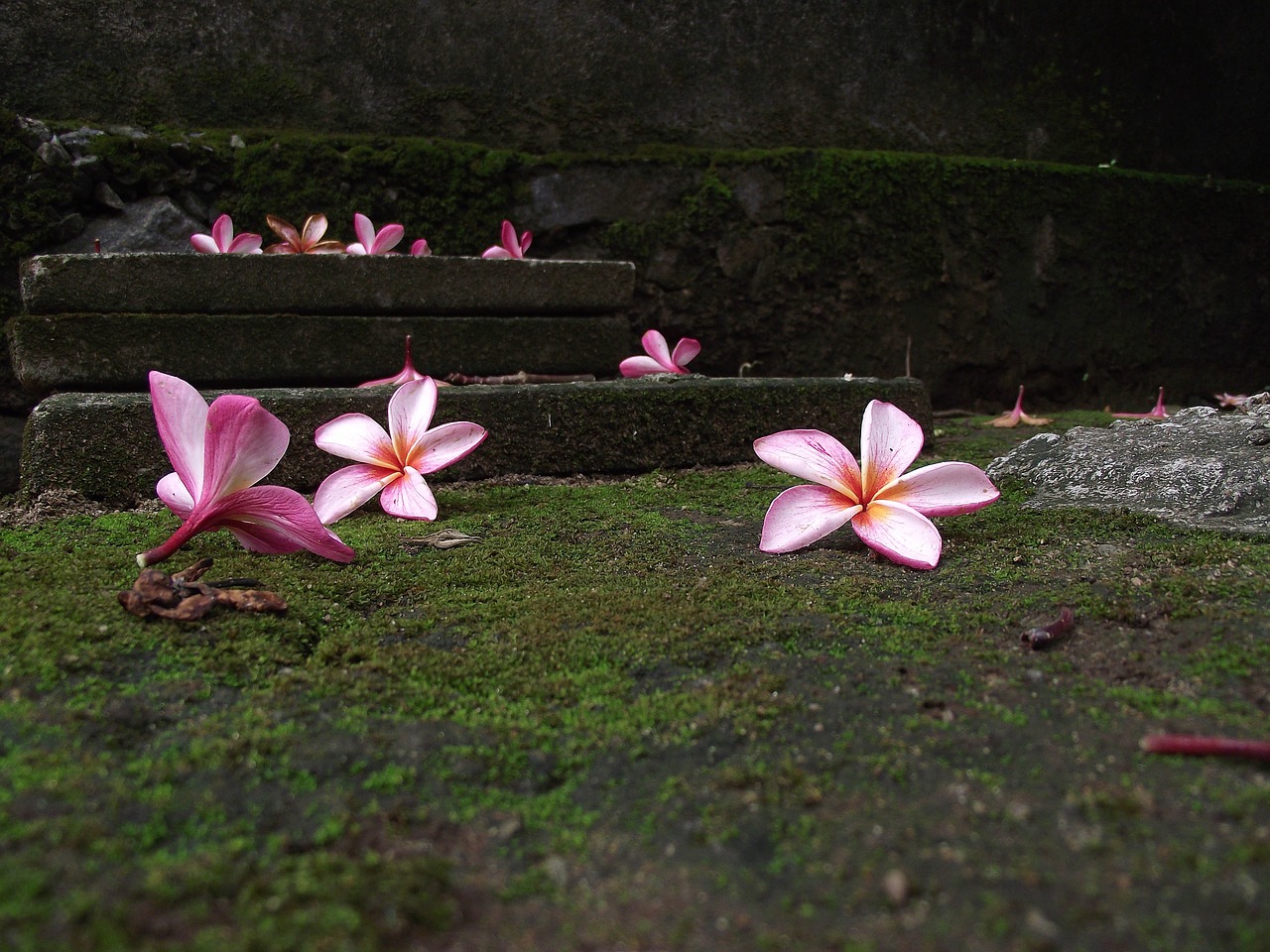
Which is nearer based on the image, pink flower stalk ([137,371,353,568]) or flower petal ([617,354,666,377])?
pink flower stalk ([137,371,353,568])

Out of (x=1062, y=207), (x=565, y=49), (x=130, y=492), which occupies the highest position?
(x=565, y=49)

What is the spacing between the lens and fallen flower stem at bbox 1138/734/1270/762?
929 mm

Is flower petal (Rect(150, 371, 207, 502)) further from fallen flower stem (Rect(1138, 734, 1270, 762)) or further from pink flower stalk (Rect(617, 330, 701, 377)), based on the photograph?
pink flower stalk (Rect(617, 330, 701, 377))

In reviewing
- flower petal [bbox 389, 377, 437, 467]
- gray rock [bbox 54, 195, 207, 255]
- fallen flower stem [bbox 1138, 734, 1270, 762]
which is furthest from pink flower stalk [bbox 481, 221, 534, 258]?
fallen flower stem [bbox 1138, 734, 1270, 762]

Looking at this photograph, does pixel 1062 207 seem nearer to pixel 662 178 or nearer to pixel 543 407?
pixel 662 178

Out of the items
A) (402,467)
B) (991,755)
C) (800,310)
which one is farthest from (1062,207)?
(991,755)

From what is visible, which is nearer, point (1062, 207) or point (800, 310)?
point (800, 310)

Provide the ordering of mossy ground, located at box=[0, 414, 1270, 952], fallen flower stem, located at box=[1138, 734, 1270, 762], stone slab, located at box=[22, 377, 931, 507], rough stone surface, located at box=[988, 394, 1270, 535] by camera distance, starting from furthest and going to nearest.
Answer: stone slab, located at box=[22, 377, 931, 507], rough stone surface, located at box=[988, 394, 1270, 535], fallen flower stem, located at box=[1138, 734, 1270, 762], mossy ground, located at box=[0, 414, 1270, 952]

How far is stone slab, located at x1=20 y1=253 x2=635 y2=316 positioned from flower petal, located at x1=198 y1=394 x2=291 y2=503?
4.40 ft

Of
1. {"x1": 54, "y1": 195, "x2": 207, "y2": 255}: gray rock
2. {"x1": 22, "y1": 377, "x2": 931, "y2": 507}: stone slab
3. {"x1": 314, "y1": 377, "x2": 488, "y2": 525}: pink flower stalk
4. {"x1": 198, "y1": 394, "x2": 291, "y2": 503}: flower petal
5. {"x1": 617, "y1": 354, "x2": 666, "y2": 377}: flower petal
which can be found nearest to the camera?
{"x1": 198, "y1": 394, "x2": 291, "y2": 503}: flower petal

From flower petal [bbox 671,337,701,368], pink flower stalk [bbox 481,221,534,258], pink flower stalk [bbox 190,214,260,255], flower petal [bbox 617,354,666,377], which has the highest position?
pink flower stalk [bbox 190,214,260,255]

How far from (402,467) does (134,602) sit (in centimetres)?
75

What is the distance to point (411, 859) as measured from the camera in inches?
32.4

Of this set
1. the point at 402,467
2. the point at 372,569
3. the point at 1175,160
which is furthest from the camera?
the point at 1175,160
